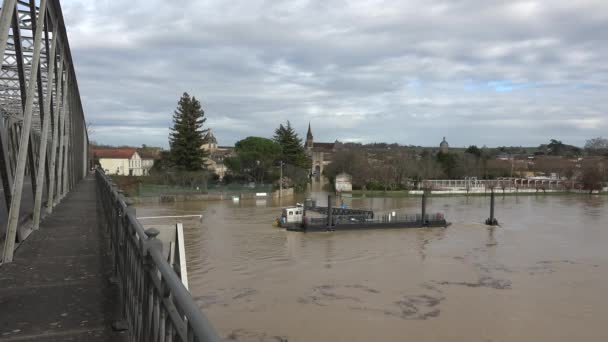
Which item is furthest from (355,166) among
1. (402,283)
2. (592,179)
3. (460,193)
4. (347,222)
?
(402,283)

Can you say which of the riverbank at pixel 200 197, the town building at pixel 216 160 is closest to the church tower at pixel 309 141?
the town building at pixel 216 160

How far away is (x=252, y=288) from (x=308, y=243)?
1124 cm

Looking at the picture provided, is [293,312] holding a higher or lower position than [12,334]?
lower

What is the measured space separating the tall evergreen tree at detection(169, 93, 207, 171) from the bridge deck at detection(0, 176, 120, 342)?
55858 mm

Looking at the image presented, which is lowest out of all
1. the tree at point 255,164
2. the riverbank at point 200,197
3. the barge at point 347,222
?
the barge at point 347,222

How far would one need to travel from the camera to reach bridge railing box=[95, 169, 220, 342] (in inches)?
72.3

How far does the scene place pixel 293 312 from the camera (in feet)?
49.3

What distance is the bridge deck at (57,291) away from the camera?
145 inches

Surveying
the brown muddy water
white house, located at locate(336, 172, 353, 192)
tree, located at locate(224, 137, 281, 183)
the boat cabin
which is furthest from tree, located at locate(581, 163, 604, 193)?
the boat cabin

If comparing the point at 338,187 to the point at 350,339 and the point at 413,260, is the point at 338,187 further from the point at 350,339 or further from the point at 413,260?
→ the point at 350,339

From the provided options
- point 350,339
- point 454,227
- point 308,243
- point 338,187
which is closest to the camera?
point 350,339

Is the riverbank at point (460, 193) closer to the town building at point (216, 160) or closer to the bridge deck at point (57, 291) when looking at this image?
the town building at point (216, 160)

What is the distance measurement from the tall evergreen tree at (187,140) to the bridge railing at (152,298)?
59337 mm

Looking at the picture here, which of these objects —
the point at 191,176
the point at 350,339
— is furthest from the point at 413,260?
the point at 191,176
